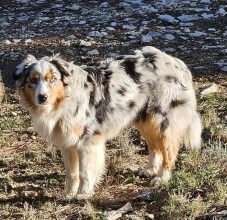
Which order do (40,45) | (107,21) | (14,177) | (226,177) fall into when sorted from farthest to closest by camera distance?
(107,21) < (40,45) < (14,177) < (226,177)

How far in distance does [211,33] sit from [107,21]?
8.15 feet

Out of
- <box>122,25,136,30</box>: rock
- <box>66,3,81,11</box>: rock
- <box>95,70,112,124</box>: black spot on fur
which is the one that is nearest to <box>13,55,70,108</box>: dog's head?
<box>95,70,112,124</box>: black spot on fur

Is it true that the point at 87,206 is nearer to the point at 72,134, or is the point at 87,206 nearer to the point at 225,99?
the point at 72,134

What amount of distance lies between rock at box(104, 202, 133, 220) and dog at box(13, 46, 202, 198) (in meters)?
0.64

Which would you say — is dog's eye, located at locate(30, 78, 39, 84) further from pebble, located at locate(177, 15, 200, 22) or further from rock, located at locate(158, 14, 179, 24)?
pebble, located at locate(177, 15, 200, 22)

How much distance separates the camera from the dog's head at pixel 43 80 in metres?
5.79

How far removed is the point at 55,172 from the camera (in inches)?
274

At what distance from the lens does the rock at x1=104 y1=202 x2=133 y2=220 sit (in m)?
5.57

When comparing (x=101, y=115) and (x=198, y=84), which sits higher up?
(x=101, y=115)

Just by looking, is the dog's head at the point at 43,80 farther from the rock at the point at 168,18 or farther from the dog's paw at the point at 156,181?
the rock at the point at 168,18

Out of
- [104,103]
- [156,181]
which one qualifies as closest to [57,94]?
[104,103]

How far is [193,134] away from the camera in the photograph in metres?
6.90

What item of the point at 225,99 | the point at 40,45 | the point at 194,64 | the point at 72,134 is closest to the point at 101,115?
the point at 72,134

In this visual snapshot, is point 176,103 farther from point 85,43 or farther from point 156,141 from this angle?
point 85,43
